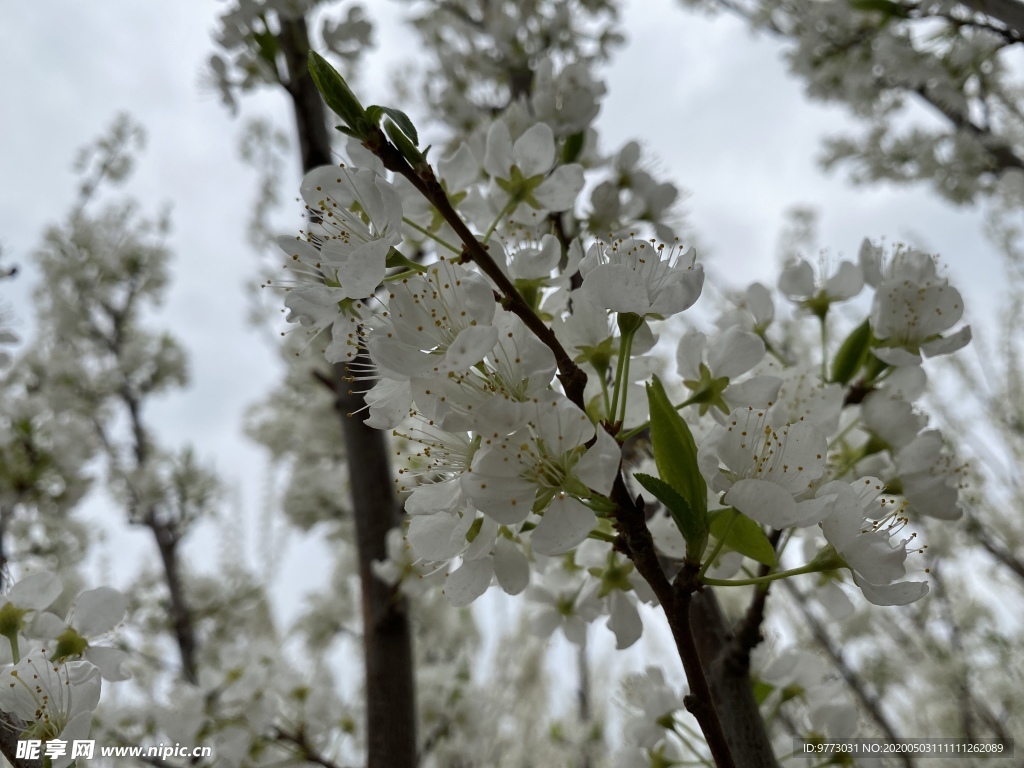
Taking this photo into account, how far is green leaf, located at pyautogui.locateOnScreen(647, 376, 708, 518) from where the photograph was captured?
2.18 ft

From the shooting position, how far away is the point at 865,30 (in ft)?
9.37

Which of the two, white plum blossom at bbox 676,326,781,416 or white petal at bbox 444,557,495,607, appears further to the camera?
white plum blossom at bbox 676,326,781,416

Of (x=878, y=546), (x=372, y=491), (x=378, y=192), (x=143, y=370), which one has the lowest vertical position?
(x=878, y=546)

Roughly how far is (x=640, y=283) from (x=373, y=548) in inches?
53.3

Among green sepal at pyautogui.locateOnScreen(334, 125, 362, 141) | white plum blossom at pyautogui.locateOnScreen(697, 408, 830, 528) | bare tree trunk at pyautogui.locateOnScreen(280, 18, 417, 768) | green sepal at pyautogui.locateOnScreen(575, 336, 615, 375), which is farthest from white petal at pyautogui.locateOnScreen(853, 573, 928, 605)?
bare tree trunk at pyautogui.locateOnScreen(280, 18, 417, 768)

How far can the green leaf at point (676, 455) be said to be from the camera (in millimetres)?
663

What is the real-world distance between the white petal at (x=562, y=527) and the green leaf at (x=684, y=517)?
0.20 ft

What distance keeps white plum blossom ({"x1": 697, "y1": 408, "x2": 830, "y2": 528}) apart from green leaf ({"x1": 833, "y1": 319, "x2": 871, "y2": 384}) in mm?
303

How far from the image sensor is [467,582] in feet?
2.36

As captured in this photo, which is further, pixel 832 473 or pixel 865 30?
pixel 865 30

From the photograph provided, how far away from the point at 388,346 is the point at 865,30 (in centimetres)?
309

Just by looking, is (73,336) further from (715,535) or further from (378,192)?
(715,535)

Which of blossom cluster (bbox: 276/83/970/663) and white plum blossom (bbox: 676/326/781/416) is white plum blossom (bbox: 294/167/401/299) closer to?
blossom cluster (bbox: 276/83/970/663)

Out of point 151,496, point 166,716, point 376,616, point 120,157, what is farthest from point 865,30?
point 120,157
